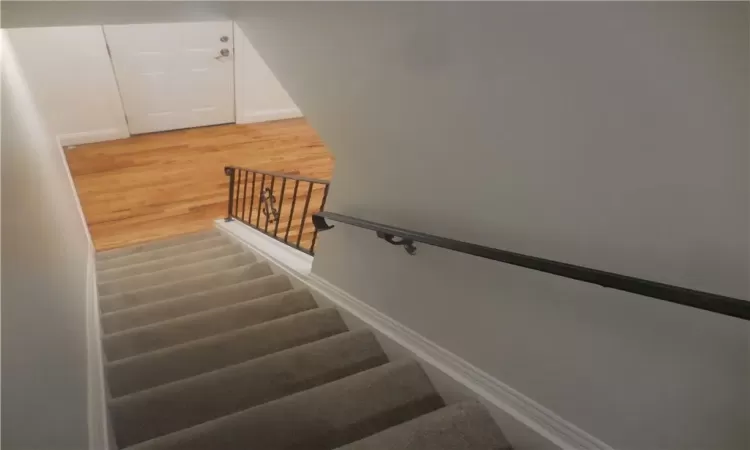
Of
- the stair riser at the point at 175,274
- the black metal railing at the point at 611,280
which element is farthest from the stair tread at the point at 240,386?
the stair riser at the point at 175,274

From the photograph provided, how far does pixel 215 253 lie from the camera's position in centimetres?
395

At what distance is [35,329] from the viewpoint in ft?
3.78

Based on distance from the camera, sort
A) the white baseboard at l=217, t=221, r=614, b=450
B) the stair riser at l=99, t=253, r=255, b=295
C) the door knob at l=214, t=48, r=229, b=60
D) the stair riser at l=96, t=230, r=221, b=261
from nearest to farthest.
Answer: the white baseboard at l=217, t=221, r=614, b=450 → the stair riser at l=99, t=253, r=255, b=295 → the stair riser at l=96, t=230, r=221, b=261 → the door knob at l=214, t=48, r=229, b=60

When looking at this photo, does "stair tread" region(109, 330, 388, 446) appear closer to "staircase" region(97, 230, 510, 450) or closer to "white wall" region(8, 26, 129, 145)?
"staircase" region(97, 230, 510, 450)

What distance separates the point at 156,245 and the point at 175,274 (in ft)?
3.65

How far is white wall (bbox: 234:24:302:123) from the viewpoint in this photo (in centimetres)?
650

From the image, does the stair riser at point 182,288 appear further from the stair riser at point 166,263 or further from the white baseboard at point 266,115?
the white baseboard at point 266,115

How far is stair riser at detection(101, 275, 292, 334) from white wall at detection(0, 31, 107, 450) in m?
0.48

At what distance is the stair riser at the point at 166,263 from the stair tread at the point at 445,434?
246 centimetres

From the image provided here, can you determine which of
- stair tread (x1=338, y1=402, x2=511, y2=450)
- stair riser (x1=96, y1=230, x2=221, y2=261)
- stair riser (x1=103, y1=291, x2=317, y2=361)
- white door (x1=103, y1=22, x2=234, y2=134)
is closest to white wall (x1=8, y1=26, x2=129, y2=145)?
white door (x1=103, y1=22, x2=234, y2=134)

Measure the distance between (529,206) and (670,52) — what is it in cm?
46

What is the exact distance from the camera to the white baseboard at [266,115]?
22.5 feet

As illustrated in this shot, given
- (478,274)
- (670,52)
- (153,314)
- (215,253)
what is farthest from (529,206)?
(215,253)

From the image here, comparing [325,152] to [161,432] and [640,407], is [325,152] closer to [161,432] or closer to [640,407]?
[161,432]
